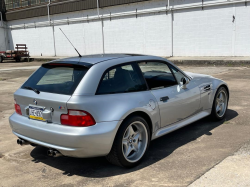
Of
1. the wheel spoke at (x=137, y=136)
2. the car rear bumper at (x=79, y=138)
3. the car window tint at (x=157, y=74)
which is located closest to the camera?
the car rear bumper at (x=79, y=138)

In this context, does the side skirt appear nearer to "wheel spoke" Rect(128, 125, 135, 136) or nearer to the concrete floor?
the concrete floor

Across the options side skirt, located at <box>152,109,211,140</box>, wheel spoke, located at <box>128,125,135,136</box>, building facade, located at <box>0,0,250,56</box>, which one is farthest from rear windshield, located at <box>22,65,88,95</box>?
building facade, located at <box>0,0,250,56</box>

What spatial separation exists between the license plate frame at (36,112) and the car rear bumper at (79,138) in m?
0.12

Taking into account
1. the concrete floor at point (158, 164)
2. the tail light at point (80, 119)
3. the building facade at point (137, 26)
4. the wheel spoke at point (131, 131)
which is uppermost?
the building facade at point (137, 26)

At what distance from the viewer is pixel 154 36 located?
21531 millimetres

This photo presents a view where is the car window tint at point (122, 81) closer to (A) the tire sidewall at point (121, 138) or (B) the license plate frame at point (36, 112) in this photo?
(A) the tire sidewall at point (121, 138)

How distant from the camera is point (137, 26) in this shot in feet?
73.2

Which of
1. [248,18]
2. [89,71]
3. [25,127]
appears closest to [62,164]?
[25,127]

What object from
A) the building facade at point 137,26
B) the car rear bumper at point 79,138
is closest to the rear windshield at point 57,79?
the car rear bumper at point 79,138

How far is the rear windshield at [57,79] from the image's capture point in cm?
356

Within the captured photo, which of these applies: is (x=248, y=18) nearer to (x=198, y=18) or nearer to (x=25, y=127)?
(x=198, y=18)

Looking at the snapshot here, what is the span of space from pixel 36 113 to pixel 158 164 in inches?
68.5

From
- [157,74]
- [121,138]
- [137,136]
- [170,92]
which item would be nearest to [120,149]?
[121,138]

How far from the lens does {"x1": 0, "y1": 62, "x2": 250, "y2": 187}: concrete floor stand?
336 centimetres
